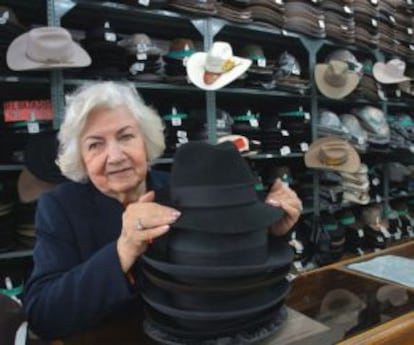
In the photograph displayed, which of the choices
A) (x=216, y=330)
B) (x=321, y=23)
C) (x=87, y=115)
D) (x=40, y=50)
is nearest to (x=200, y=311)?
(x=216, y=330)

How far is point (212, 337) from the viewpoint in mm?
651

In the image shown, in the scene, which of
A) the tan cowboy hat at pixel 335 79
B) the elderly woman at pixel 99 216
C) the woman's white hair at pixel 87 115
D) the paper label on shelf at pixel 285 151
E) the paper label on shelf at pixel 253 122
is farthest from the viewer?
the tan cowboy hat at pixel 335 79

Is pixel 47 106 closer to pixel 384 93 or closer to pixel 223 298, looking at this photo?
pixel 223 298

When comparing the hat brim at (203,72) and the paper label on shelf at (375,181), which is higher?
the hat brim at (203,72)

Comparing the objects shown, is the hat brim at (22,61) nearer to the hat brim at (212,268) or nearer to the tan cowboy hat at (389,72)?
the hat brim at (212,268)

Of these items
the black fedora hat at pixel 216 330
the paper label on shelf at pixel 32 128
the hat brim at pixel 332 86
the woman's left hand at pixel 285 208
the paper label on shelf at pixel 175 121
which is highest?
the hat brim at pixel 332 86

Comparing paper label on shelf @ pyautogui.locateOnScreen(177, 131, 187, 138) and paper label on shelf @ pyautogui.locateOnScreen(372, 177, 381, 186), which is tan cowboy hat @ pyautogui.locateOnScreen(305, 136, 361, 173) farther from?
paper label on shelf @ pyautogui.locateOnScreen(177, 131, 187, 138)

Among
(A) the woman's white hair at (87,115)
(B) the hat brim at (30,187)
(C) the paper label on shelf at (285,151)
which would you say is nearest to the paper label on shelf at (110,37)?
(B) the hat brim at (30,187)

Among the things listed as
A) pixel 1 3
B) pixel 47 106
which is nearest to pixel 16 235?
pixel 47 106

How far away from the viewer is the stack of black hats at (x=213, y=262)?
0.63 m

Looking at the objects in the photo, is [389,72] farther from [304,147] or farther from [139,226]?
[139,226]

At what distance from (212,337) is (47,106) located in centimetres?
181

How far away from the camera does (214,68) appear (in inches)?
93.6

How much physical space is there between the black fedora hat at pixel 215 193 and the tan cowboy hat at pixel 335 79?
8.75ft
